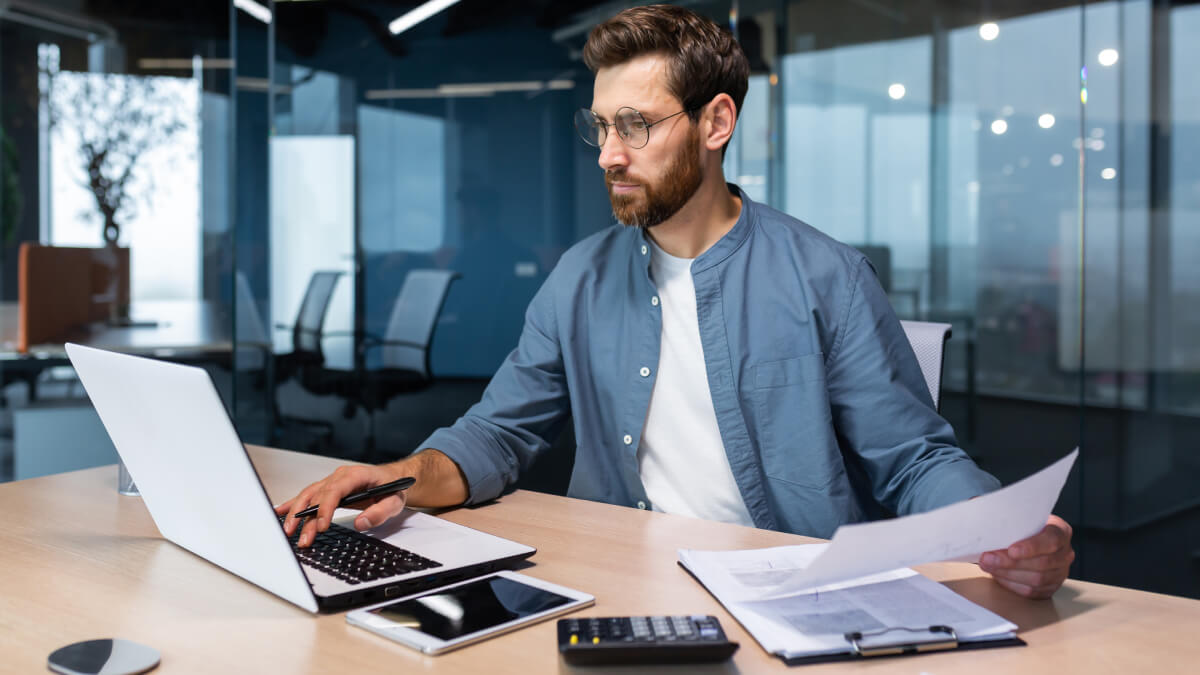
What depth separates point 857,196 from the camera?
12.9ft

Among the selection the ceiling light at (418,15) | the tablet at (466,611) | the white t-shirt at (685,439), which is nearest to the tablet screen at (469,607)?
the tablet at (466,611)

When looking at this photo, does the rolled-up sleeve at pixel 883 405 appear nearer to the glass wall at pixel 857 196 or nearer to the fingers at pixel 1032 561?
the fingers at pixel 1032 561

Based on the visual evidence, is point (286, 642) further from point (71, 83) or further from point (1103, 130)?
point (71, 83)

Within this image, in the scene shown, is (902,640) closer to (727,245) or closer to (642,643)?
(642,643)

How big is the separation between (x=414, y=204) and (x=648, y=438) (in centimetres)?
293

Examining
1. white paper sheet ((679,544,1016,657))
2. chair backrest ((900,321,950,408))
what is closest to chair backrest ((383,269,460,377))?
chair backrest ((900,321,950,408))

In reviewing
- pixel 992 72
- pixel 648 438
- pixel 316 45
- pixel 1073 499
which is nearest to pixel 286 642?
pixel 648 438

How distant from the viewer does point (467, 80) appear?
420 centimetres

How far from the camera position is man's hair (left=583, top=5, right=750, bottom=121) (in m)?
1.54

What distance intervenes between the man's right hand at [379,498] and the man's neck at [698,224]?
1.84 ft

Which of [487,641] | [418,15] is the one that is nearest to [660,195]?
[487,641]

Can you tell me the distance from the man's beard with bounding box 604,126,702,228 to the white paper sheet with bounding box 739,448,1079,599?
0.77 metres

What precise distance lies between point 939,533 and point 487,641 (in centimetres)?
40

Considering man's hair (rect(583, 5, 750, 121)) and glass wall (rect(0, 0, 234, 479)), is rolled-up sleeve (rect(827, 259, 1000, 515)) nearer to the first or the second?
man's hair (rect(583, 5, 750, 121))
